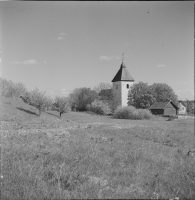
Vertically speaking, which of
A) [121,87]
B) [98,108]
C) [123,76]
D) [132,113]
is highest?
[123,76]

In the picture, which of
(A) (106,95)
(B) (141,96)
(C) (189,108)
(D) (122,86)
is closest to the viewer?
(B) (141,96)

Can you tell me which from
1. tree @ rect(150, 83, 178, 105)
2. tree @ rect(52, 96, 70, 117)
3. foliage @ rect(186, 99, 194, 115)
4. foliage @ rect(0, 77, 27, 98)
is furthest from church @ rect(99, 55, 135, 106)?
foliage @ rect(0, 77, 27, 98)

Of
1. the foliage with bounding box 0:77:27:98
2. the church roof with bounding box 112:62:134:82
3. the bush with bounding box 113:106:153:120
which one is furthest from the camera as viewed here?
the church roof with bounding box 112:62:134:82

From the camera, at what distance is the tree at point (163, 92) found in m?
68.3

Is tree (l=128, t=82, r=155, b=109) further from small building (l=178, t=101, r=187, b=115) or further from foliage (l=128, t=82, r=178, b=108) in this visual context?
small building (l=178, t=101, r=187, b=115)

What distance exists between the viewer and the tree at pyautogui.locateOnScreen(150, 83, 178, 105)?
6831 centimetres

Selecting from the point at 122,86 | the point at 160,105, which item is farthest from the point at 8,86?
the point at 122,86

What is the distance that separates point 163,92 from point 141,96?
10.3m

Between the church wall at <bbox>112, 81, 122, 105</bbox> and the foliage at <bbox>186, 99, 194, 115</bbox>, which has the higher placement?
the church wall at <bbox>112, 81, 122, 105</bbox>

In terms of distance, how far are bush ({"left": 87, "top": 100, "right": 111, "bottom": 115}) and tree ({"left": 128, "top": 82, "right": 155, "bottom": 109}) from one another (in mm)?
9941

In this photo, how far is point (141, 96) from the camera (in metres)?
62.7

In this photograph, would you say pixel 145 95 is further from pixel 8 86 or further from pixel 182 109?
pixel 8 86

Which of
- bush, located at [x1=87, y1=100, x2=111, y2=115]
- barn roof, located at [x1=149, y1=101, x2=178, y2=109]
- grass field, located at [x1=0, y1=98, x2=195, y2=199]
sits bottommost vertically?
grass field, located at [x1=0, y1=98, x2=195, y2=199]

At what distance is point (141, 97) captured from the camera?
206ft
